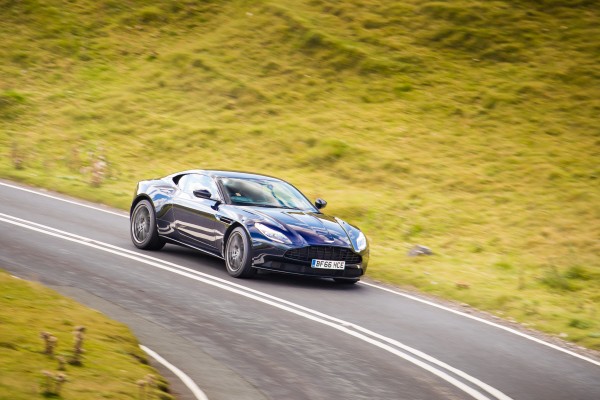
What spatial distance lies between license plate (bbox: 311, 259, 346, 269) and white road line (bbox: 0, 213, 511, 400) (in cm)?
101

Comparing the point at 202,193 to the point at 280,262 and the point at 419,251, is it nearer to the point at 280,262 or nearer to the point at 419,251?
the point at 280,262

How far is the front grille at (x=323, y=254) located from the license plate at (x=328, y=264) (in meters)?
0.04

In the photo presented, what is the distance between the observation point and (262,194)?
1276 cm

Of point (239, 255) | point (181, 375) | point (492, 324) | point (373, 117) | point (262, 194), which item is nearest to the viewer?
point (181, 375)

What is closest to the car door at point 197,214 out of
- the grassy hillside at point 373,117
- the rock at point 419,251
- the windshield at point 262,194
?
the windshield at point 262,194

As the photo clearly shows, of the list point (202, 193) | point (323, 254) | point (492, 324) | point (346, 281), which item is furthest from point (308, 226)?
point (492, 324)

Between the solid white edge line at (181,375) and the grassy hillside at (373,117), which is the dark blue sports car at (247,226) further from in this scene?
the solid white edge line at (181,375)

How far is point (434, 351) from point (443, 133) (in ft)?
55.5

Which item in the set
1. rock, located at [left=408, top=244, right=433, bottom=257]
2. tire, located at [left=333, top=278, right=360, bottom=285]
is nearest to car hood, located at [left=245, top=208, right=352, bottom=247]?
tire, located at [left=333, top=278, right=360, bottom=285]

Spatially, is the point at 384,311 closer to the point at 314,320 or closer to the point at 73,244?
the point at 314,320

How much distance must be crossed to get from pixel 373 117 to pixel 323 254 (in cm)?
1556

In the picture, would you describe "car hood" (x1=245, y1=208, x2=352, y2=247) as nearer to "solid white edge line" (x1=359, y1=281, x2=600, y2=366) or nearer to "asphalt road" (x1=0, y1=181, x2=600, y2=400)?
"asphalt road" (x1=0, y1=181, x2=600, y2=400)

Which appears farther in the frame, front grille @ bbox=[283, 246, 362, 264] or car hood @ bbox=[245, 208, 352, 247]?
car hood @ bbox=[245, 208, 352, 247]

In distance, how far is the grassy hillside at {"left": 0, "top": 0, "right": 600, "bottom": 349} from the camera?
57.2 feet
